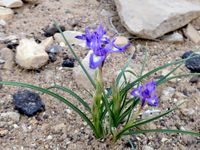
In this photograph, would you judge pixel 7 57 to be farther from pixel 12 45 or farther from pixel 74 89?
pixel 74 89

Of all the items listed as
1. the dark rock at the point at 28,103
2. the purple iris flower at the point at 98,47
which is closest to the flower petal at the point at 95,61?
the purple iris flower at the point at 98,47

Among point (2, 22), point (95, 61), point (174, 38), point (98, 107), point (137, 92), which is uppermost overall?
point (95, 61)

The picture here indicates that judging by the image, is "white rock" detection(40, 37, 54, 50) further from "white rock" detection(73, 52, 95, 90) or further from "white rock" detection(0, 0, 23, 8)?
"white rock" detection(0, 0, 23, 8)

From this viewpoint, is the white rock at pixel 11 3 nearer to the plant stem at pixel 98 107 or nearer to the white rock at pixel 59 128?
the white rock at pixel 59 128

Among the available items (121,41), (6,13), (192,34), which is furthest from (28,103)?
(192,34)

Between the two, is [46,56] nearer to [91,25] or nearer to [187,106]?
[91,25]

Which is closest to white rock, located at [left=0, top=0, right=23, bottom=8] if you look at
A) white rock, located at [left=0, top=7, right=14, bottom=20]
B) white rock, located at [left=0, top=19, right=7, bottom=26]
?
white rock, located at [left=0, top=7, right=14, bottom=20]
